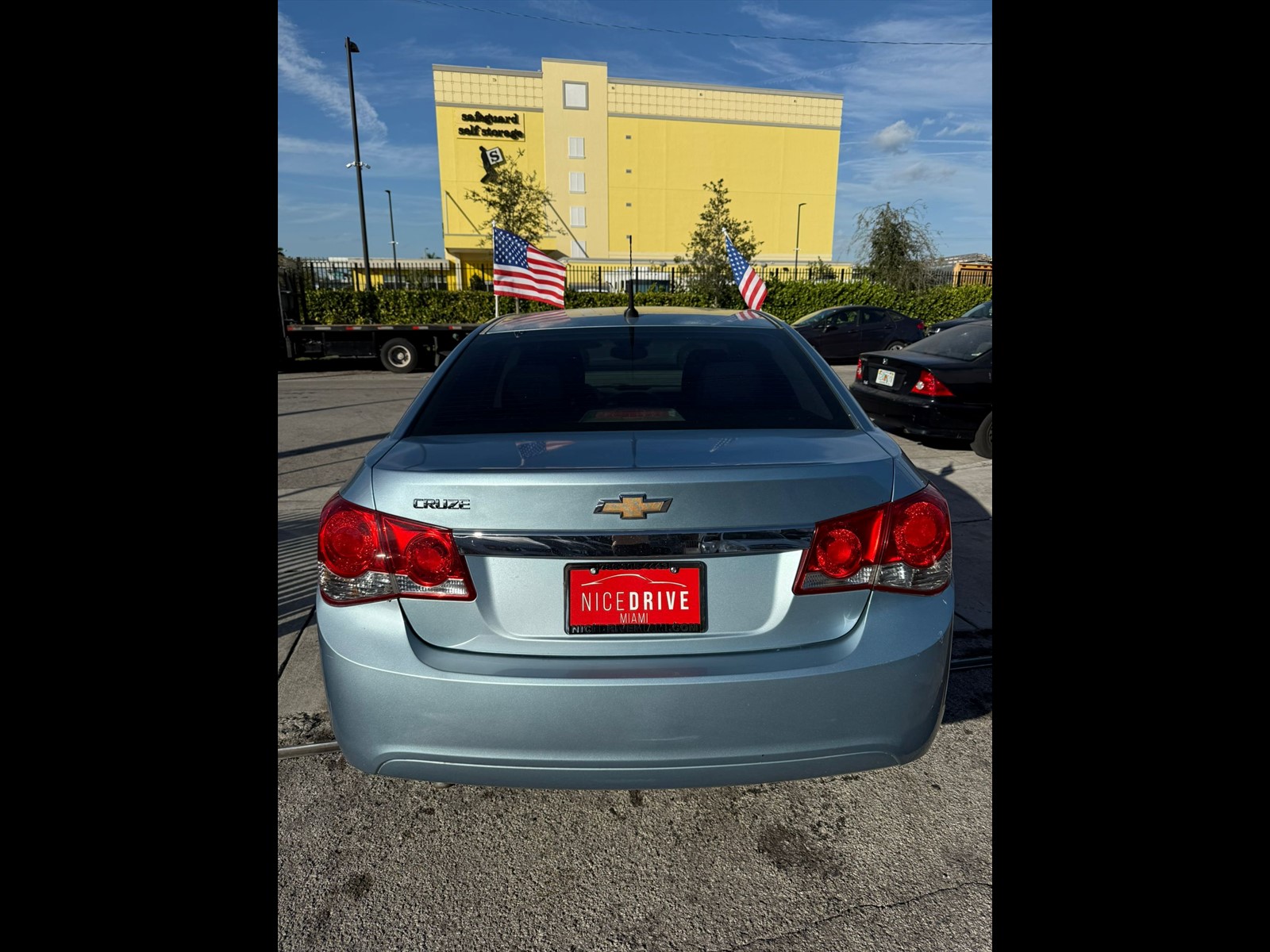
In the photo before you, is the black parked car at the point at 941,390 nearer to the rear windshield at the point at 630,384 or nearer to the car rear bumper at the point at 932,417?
the car rear bumper at the point at 932,417

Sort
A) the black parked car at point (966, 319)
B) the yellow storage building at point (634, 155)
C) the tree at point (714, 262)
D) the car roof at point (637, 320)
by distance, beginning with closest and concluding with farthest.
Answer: the car roof at point (637, 320)
the black parked car at point (966, 319)
the tree at point (714, 262)
the yellow storage building at point (634, 155)

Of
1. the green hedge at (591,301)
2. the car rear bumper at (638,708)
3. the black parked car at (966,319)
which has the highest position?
the green hedge at (591,301)

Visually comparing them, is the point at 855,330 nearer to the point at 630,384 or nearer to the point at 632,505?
the point at 630,384

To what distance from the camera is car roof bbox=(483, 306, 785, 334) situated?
3.05m

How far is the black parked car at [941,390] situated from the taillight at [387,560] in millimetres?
6167

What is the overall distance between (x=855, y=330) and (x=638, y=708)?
1722 cm

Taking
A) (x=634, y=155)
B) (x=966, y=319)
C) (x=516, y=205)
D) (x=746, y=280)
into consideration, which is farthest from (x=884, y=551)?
(x=634, y=155)

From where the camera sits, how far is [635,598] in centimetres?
181

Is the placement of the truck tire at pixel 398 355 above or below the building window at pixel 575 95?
below

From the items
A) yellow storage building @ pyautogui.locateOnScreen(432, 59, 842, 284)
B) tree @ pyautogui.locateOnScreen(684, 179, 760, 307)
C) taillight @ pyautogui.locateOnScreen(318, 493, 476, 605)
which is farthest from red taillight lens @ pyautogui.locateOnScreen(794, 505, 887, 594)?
yellow storage building @ pyautogui.locateOnScreen(432, 59, 842, 284)

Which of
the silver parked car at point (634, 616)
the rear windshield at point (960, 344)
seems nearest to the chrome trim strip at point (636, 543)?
the silver parked car at point (634, 616)

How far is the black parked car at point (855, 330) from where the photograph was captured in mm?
17469
